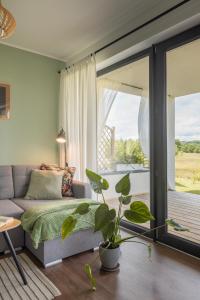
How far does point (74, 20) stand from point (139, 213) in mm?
2321

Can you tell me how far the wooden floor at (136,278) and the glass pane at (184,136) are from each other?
1.33 feet

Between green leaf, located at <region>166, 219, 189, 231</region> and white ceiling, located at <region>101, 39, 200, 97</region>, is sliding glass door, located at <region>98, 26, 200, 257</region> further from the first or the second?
green leaf, located at <region>166, 219, 189, 231</region>

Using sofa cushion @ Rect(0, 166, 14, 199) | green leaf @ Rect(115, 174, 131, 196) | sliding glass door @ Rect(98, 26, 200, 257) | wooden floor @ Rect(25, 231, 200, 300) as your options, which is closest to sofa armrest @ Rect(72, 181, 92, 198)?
sliding glass door @ Rect(98, 26, 200, 257)

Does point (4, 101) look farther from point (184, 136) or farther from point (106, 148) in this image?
point (184, 136)

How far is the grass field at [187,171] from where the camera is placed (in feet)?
7.75

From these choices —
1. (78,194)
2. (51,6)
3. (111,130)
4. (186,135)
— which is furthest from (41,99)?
(186,135)

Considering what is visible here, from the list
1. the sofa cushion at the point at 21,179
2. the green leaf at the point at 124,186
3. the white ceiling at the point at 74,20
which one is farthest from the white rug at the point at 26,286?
the white ceiling at the point at 74,20

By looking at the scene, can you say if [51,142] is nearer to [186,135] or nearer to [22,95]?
[22,95]

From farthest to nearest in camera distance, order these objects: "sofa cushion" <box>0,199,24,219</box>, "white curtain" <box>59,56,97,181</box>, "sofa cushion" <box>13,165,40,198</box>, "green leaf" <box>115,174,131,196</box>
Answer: "white curtain" <box>59,56,97,181</box>
"sofa cushion" <box>13,165,40,198</box>
"sofa cushion" <box>0,199,24,219</box>
"green leaf" <box>115,174,131,196</box>

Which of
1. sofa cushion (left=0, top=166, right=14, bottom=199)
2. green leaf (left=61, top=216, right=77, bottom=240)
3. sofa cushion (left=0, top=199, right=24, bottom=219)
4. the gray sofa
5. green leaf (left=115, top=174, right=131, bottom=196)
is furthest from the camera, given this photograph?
sofa cushion (left=0, top=166, right=14, bottom=199)

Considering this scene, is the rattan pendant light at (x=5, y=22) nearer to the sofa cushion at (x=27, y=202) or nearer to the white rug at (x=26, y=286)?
the sofa cushion at (x=27, y=202)

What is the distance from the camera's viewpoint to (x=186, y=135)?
2439 millimetres

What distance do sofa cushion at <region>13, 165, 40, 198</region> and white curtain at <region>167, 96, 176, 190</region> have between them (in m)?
1.89

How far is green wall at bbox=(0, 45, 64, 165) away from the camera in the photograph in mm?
3314
